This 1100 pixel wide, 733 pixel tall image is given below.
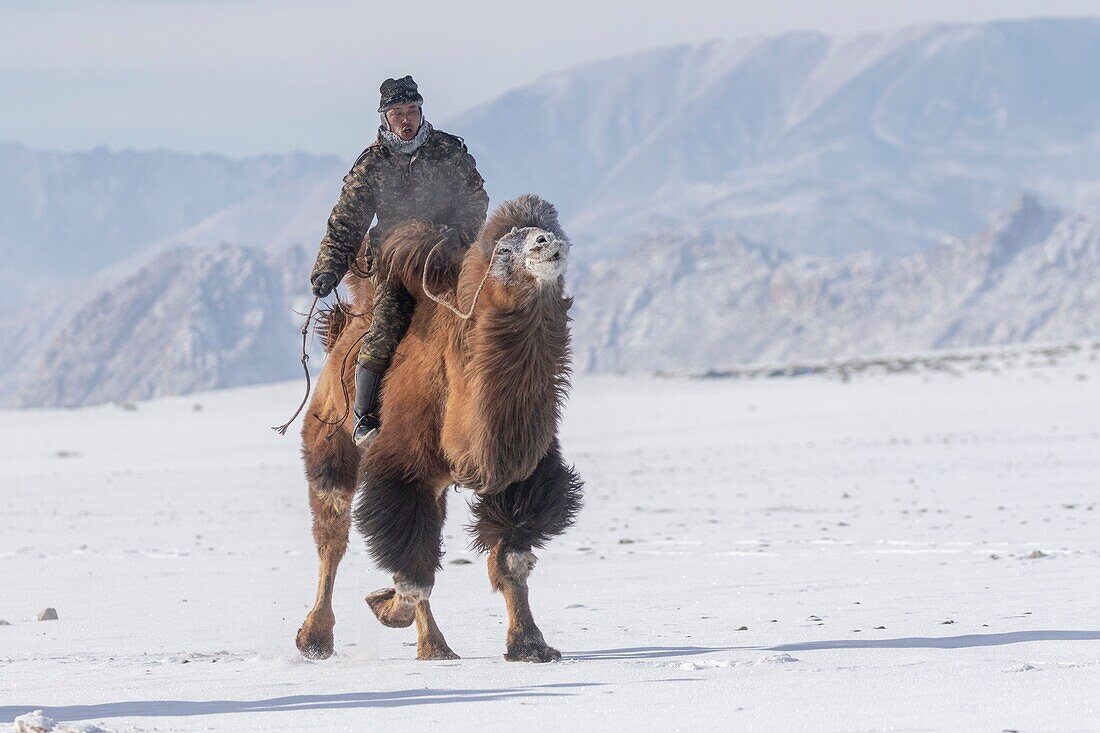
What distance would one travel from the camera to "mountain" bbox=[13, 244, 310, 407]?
182 meters

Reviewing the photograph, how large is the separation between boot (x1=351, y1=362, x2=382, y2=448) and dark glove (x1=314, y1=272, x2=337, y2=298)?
1.30ft

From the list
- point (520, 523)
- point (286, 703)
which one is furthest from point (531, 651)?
point (286, 703)

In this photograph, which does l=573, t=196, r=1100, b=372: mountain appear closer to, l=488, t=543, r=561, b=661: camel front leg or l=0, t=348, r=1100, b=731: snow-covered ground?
l=0, t=348, r=1100, b=731: snow-covered ground

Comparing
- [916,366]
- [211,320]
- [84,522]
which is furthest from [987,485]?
[211,320]

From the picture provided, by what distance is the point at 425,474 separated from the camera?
679 centimetres

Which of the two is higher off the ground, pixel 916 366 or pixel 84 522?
pixel 916 366

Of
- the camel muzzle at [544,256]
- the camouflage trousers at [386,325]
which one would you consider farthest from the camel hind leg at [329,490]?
the camel muzzle at [544,256]

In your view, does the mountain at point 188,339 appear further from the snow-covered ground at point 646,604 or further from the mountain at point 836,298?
the snow-covered ground at point 646,604

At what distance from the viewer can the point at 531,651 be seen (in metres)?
6.54

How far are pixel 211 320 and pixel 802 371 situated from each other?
6019 inches

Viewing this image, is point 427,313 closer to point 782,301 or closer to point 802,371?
point 802,371

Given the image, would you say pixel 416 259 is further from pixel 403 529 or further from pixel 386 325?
pixel 403 529

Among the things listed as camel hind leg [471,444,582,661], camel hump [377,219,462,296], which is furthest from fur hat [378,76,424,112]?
camel hind leg [471,444,582,661]

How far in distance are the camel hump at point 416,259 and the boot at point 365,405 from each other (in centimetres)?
40
